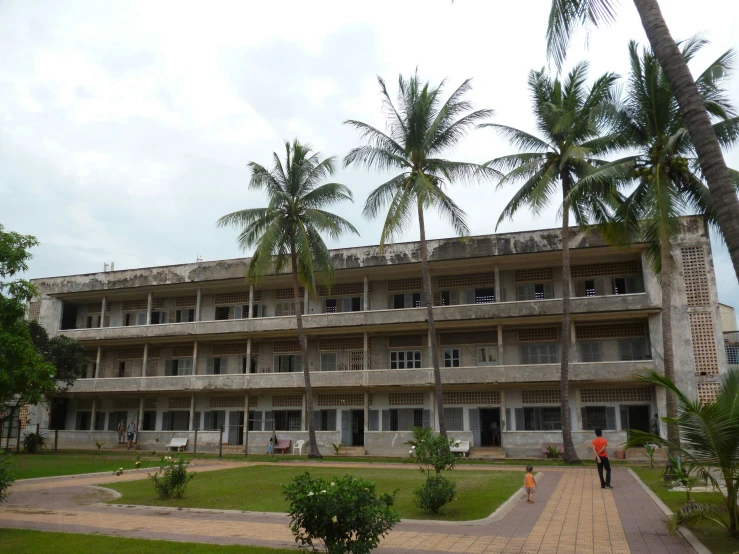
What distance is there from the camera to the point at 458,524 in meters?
10.2

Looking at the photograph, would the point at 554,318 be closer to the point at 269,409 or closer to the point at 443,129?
the point at 443,129

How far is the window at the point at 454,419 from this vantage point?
1125 inches

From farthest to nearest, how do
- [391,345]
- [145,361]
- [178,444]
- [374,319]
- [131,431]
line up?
[145,361] → [131,431] → [178,444] → [391,345] → [374,319]

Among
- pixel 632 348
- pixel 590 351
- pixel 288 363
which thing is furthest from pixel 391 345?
pixel 632 348

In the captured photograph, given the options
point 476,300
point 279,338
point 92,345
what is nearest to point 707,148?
point 476,300

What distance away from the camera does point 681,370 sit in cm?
2478

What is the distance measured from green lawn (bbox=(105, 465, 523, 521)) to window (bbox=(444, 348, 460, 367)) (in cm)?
1040

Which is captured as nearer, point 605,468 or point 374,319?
point 605,468

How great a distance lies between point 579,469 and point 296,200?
15.5 m

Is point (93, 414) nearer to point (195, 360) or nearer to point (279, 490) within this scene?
point (195, 360)

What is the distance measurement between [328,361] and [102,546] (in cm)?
2333

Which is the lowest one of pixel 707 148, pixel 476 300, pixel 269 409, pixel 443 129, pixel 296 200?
pixel 269 409

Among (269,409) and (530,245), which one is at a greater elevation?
(530,245)

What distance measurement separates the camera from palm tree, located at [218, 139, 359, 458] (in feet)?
86.6
